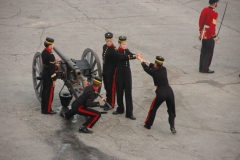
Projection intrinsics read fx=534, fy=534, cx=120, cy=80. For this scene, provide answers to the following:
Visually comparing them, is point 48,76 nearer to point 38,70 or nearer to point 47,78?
point 47,78

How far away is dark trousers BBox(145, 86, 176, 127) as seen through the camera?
34.1ft

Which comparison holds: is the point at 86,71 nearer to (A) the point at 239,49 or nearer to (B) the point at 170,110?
(B) the point at 170,110

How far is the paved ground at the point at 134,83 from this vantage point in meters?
9.87

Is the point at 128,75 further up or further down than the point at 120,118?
further up

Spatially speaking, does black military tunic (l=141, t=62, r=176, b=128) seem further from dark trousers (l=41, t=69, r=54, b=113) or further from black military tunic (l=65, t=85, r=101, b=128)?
dark trousers (l=41, t=69, r=54, b=113)

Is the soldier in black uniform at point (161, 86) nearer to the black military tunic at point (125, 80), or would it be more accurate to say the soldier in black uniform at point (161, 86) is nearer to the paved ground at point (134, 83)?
the paved ground at point (134, 83)

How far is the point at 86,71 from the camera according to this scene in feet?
37.1

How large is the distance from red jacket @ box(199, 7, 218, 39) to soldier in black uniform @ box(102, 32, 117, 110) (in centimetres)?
376

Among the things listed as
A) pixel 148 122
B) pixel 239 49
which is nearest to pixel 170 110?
pixel 148 122

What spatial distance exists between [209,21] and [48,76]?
5.22 metres

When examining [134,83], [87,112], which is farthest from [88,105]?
[134,83]

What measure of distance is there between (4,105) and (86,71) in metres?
1.88

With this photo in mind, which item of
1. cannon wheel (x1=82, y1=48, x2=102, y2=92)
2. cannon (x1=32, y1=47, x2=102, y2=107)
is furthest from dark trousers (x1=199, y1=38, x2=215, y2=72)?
cannon (x1=32, y1=47, x2=102, y2=107)

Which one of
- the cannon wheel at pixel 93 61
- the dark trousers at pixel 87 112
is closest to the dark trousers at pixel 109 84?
the cannon wheel at pixel 93 61
